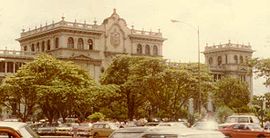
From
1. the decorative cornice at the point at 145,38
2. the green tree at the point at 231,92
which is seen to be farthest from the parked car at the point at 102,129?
the decorative cornice at the point at 145,38

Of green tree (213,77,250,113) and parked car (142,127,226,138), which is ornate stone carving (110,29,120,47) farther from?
parked car (142,127,226,138)

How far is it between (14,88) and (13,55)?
30.1 m

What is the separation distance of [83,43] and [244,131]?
6913 centimetres

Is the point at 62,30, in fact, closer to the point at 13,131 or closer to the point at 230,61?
the point at 230,61

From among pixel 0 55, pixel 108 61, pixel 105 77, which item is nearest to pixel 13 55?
pixel 0 55

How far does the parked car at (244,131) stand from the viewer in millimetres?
30922

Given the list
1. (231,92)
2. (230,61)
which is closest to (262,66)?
(231,92)

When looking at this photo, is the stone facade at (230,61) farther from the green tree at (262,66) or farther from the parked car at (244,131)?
the parked car at (244,131)

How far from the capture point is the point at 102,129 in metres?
41.9

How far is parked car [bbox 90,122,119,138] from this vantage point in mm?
41562

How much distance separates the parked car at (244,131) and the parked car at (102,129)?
10.5 m

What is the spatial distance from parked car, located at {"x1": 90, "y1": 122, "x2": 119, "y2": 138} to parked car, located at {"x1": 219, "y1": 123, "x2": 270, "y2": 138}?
1054 cm

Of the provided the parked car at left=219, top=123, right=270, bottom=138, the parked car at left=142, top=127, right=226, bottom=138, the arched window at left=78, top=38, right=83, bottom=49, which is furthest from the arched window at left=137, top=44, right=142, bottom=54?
the parked car at left=142, top=127, right=226, bottom=138

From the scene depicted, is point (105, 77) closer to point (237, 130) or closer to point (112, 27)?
point (112, 27)
